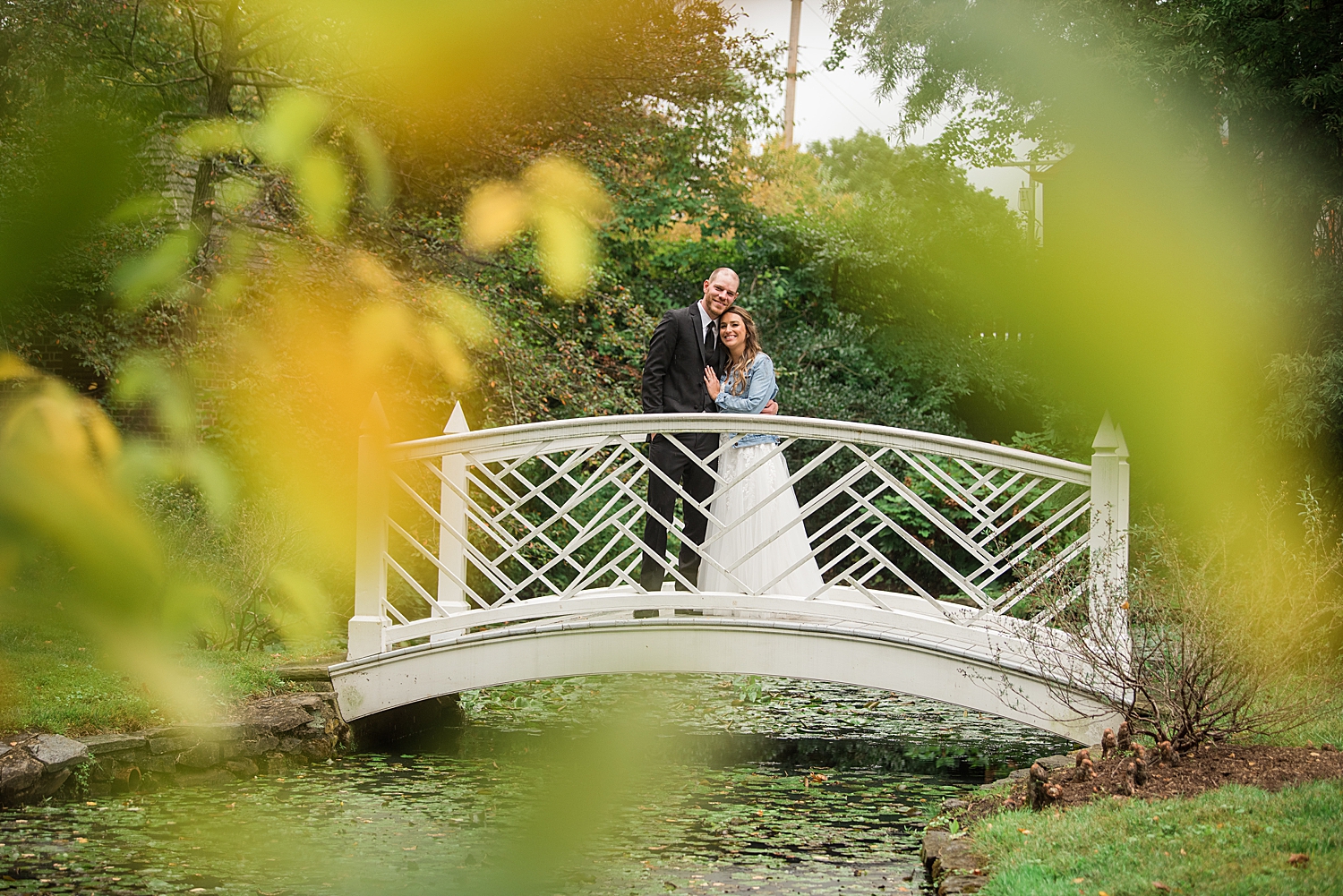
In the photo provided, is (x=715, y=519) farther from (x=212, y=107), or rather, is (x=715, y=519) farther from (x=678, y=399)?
(x=212, y=107)

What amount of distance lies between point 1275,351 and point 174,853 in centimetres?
493

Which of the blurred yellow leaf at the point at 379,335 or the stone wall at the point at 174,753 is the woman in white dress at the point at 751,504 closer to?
the blurred yellow leaf at the point at 379,335

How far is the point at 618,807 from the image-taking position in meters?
0.54

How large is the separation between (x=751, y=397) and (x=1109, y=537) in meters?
1.80

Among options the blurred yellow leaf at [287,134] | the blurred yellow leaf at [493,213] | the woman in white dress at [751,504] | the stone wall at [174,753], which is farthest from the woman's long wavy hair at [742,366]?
the blurred yellow leaf at [287,134]

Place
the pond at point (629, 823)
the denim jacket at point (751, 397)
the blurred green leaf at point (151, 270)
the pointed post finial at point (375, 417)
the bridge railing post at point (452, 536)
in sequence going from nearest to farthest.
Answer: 1. the blurred green leaf at point (151, 270)
2. the pond at point (629, 823)
3. the pointed post finial at point (375, 417)
4. the denim jacket at point (751, 397)
5. the bridge railing post at point (452, 536)

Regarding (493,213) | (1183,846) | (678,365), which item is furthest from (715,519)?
(493,213)

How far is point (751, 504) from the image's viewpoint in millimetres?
5773

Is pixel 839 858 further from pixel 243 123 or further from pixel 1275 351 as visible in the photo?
pixel 243 123

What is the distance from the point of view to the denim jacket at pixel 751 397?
5.70m

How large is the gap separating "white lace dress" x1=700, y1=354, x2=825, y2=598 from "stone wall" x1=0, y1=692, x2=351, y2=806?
1.94 meters

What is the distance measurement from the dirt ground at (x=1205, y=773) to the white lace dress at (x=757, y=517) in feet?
5.34

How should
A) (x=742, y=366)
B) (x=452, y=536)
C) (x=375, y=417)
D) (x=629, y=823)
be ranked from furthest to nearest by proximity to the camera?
(x=452, y=536), (x=742, y=366), (x=375, y=417), (x=629, y=823)

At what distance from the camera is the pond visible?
11.4ft
